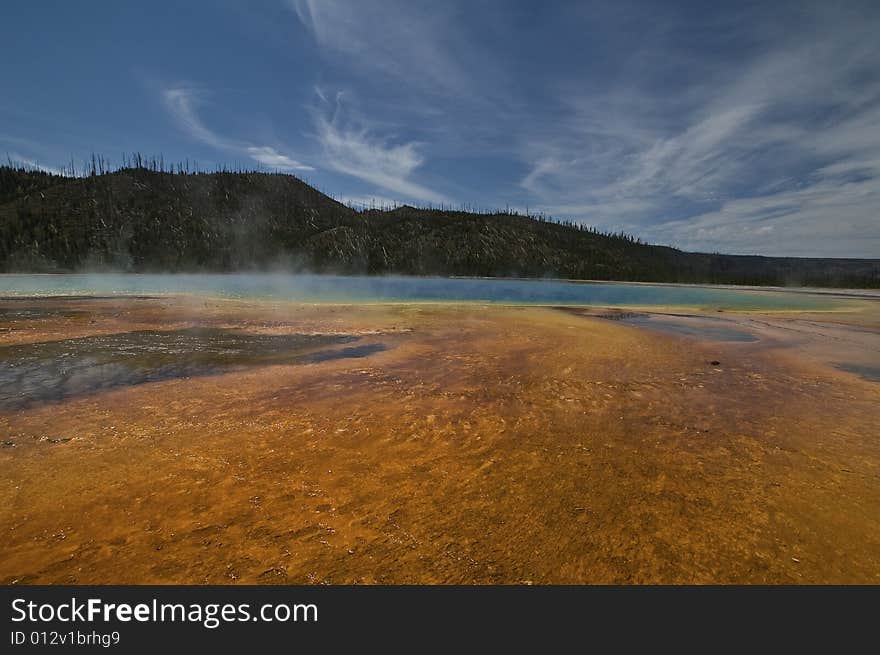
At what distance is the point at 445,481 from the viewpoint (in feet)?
14.5

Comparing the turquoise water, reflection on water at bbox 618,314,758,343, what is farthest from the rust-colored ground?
the turquoise water

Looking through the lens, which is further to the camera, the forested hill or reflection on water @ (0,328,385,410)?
the forested hill

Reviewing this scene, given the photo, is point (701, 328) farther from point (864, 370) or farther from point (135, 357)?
point (135, 357)

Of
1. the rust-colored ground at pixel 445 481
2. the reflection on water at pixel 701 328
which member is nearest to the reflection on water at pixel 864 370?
the rust-colored ground at pixel 445 481

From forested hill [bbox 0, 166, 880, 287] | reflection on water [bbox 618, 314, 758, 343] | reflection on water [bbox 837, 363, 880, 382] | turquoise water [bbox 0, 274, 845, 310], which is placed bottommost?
reflection on water [bbox 837, 363, 880, 382]

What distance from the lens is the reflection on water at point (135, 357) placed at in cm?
767

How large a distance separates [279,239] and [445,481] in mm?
159538

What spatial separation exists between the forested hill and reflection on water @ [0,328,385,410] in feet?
369

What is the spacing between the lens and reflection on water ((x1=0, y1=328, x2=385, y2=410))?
7.67 metres

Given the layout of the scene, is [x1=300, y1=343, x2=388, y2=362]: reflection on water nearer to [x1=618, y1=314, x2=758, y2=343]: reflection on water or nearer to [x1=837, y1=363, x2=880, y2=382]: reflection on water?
[x1=837, y1=363, x2=880, y2=382]: reflection on water

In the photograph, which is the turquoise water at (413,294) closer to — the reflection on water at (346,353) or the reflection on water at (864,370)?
the reflection on water at (346,353)
